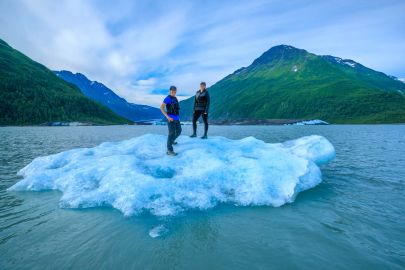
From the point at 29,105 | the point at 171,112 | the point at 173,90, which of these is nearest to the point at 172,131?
the point at 171,112

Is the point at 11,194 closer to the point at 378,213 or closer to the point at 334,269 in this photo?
the point at 334,269

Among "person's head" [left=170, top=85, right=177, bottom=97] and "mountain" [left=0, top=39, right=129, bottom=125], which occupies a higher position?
"mountain" [left=0, top=39, right=129, bottom=125]

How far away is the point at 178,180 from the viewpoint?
9312mm

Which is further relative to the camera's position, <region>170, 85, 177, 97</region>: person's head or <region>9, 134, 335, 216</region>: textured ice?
<region>170, 85, 177, 97</region>: person's head

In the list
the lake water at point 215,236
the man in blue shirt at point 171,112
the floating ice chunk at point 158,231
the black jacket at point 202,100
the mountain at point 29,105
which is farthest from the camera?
the mountain at point 29,105

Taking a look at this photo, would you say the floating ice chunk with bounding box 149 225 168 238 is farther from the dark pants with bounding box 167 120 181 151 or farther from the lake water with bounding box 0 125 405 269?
the dark pants with bounding box 167 120 181 151

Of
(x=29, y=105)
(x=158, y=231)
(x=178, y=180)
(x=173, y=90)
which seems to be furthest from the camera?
(x=29, y=105)

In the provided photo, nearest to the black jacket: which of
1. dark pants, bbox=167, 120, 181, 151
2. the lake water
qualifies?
dark pants, bbox=167, 120, 181, 151

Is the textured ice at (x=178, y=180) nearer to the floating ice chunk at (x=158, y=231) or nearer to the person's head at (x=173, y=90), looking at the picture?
the floating ice chunk at (x=158, y=231)

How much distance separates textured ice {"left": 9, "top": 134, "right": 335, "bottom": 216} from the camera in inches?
336

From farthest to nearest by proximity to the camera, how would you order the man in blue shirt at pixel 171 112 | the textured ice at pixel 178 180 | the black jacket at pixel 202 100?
1. the black jacket at pixel 202 100
2. the man in blue shirt at pixel 171 112
3. the textured ice at pixel 178 180

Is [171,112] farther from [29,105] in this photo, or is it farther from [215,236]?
[29,105]

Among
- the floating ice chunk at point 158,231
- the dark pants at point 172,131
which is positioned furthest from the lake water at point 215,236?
the dark pants at point 172,131

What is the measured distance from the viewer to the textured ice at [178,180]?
8.54 meters
